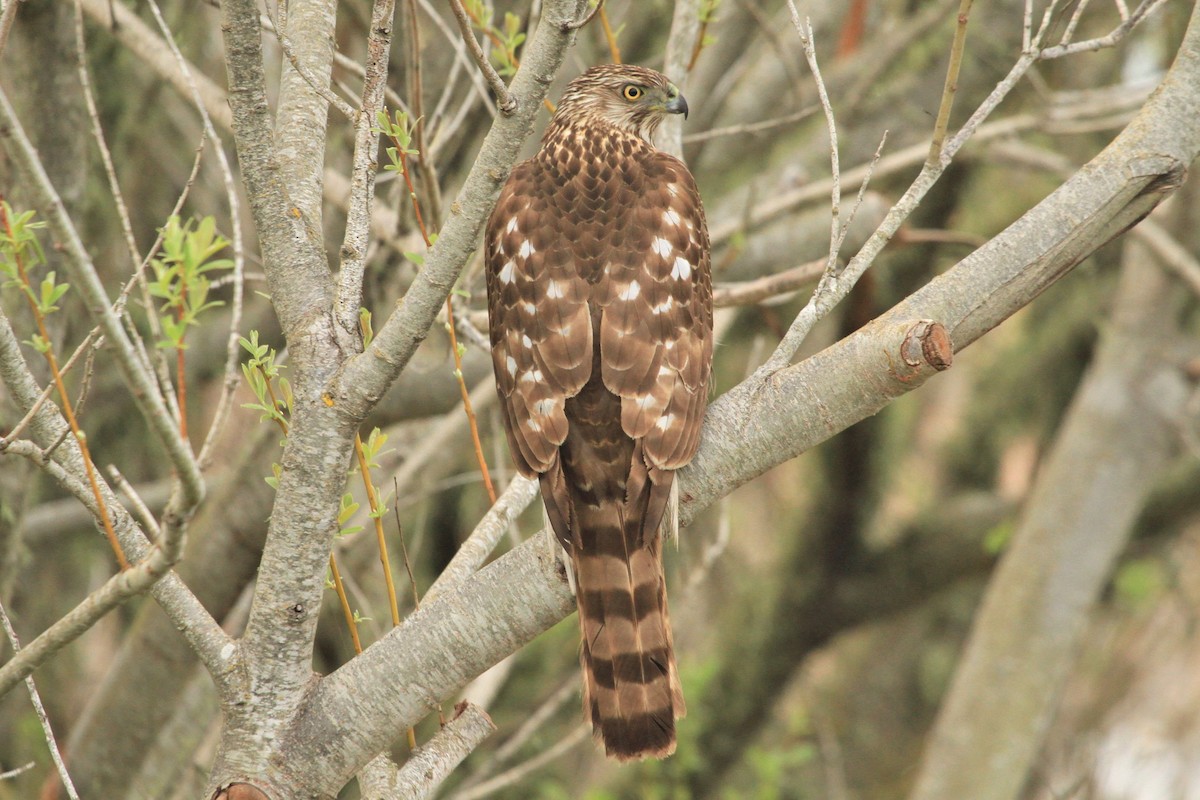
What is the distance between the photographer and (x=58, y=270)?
4.17 meters

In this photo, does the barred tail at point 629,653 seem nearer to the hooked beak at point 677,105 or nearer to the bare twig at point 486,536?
the bare twig at point 486,536

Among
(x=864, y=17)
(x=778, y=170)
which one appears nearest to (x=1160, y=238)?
(x=778, y=170)

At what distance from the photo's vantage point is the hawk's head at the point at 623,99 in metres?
3.82

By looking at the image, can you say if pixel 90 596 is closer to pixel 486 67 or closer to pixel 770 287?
pixel 486 67

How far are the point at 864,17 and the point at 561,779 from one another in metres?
4.35

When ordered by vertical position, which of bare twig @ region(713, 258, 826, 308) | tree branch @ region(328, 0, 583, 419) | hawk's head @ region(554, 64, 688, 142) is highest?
hawk's head @ region(554, 64, 688, 142)

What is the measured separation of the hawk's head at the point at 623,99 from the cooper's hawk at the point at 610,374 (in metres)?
0.38

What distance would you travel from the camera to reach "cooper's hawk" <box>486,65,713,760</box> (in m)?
2.83

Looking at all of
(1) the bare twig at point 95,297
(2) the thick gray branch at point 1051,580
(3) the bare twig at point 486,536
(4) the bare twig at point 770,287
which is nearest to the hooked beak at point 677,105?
(4) the bare twig at point 770,287

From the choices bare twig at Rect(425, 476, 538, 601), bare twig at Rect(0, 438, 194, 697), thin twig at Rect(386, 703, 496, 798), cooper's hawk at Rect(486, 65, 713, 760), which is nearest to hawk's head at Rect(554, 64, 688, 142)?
cooper's hawk at Rect(486, 65, 713, 760)

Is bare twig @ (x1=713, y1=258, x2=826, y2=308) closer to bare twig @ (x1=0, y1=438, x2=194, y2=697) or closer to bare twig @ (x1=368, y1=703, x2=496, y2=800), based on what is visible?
bare twig @ (x1=368, y1=703, x2=496, y2=800)

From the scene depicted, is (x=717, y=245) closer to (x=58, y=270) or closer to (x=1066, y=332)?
(x=58, y=270)

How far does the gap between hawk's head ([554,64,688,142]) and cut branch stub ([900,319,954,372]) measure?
1.77 meters

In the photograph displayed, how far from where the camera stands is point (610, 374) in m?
2.99
